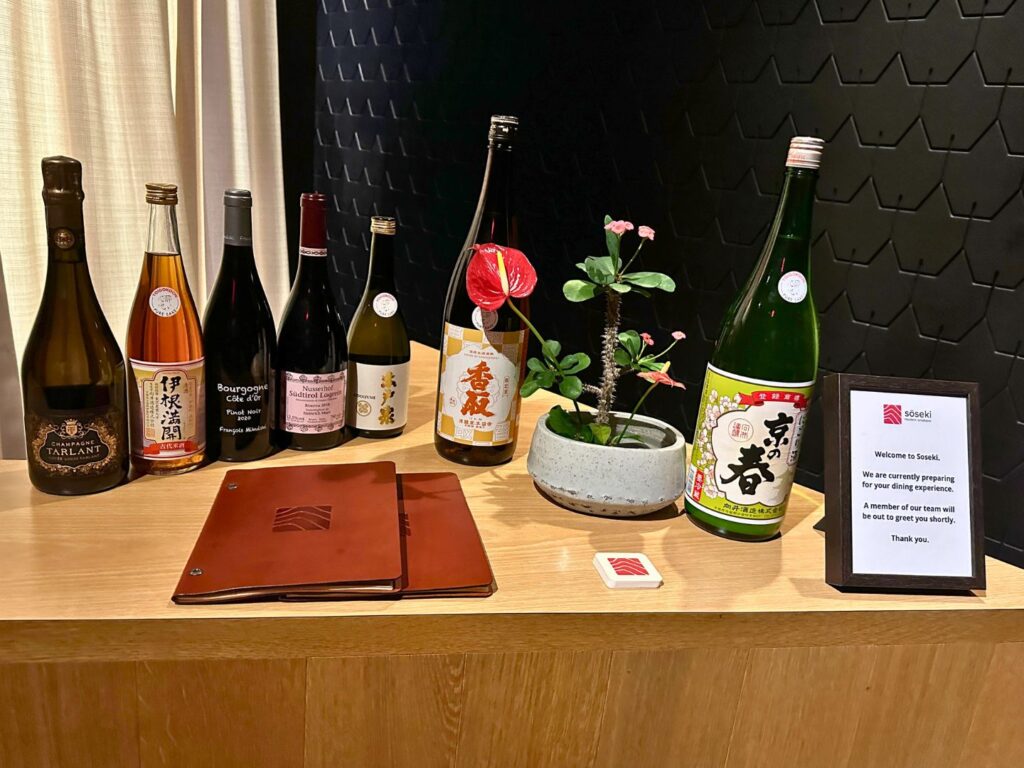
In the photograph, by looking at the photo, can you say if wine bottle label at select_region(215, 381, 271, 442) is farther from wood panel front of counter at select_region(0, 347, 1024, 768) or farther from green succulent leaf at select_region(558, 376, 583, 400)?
green succulent leaf at select_region(558, 376, 583, 400)

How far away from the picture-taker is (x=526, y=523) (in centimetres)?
82

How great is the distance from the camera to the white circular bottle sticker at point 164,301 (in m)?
0.78

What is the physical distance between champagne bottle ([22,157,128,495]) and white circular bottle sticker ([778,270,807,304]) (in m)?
0.70

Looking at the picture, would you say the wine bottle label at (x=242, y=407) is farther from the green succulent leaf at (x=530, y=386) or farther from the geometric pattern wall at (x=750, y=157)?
the geometric pattern wall at (x=750, y=157)

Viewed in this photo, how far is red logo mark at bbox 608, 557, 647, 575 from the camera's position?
0.72 m

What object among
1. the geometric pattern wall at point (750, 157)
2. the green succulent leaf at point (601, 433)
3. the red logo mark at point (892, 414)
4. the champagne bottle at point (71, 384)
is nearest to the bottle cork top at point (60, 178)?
Result: the champagne bottle at point (71, 384)

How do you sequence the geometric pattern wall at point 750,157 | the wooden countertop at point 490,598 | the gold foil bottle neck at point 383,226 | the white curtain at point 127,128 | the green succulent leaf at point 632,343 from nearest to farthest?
the wooden countertop at point 490,598, the green succulent leaf at point 632,343, the gold foil bottle neck at point 383,226, the geometric pattern wall at point 750,157, the white curtain at point 127,128

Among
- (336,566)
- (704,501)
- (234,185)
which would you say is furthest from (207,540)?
(234,185)

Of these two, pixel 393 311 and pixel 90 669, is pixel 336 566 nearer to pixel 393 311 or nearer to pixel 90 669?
pixel 90 669

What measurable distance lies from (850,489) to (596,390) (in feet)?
0.91

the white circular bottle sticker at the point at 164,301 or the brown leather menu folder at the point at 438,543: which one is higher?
the white circular bottle sticker at the point at 164,301

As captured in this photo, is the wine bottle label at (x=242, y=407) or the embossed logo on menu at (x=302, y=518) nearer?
the embossed logo on menu at (x=302, y=518)

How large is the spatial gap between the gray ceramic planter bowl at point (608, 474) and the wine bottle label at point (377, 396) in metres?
0.24

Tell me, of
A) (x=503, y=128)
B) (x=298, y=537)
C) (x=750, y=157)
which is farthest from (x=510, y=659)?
(x=750, y=157)
